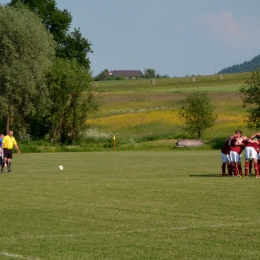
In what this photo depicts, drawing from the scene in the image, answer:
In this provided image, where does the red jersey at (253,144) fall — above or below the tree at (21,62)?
below

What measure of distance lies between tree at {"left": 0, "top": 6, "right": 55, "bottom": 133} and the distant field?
8.24m

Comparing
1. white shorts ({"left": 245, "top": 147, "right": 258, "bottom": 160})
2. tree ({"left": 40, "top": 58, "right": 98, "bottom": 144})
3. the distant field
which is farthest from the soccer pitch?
the distant field

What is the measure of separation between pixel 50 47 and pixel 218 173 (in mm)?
A: 43245

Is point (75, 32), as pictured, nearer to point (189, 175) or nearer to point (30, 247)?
point (189, 175)

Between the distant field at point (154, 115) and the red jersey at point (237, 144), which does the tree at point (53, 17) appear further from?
the red jersey at point (237, 144)

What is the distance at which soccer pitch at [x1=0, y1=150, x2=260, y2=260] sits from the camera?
10719mm

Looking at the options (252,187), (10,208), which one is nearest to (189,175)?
(252,187)

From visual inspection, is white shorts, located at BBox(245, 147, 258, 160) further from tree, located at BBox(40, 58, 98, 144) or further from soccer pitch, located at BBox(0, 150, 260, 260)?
tree, located at BBox(40, 58, 98, 144)

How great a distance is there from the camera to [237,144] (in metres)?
25.9

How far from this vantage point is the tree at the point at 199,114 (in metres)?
68.9

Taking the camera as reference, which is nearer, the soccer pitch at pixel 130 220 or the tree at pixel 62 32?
the soccer pitch at pixel 130 220

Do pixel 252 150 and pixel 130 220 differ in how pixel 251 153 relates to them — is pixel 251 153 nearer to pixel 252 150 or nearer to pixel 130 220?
pixel 252 150

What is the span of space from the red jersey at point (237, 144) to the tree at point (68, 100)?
44694mm

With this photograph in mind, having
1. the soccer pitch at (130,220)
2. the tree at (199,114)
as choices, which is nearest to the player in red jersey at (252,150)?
the soccer pitch at (130,220)
